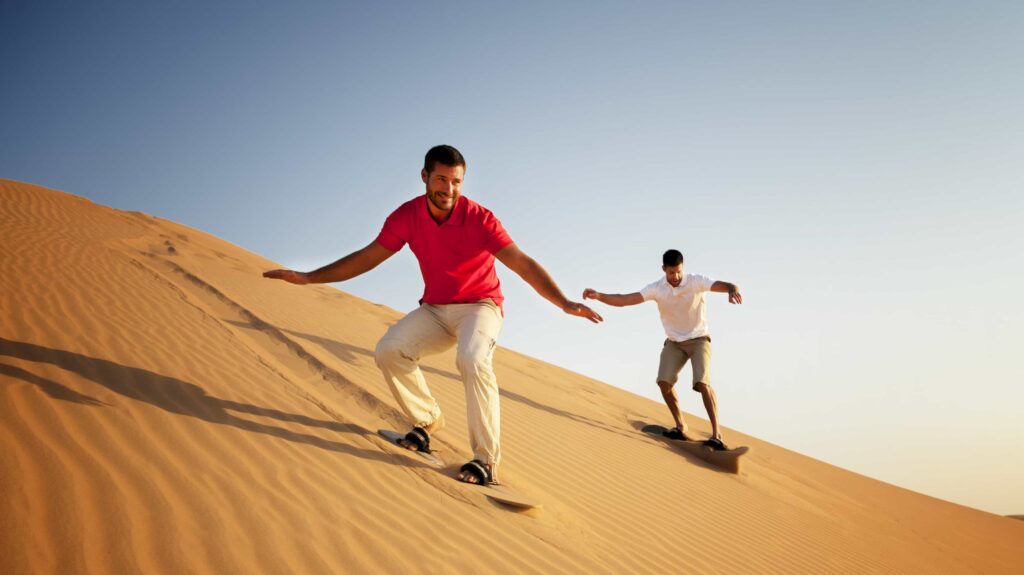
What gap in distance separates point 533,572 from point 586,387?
8282mm

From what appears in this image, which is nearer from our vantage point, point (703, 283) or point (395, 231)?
point (395, 231)

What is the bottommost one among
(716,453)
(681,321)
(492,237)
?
(716,453)

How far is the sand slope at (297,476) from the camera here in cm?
209

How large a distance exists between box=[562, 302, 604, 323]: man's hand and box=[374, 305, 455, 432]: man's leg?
804mm

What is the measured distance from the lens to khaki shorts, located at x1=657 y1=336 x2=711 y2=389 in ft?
20.3

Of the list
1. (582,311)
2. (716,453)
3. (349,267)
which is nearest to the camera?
(582,311)

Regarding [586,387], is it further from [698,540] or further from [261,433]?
[261,433]

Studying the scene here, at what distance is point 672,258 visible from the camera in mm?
6211

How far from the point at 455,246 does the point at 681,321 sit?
3.96m

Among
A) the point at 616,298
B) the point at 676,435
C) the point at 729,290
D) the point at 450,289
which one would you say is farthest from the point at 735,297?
the point at 450,289

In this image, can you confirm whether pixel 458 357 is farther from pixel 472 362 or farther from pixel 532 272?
pixel 532 272

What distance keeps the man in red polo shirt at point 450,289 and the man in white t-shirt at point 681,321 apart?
2.79 metres

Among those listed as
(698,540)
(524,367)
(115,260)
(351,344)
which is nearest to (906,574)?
(698,540)

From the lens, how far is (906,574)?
4.08 meters
